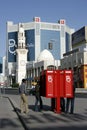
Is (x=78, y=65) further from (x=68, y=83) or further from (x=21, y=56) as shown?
(x=68, y=83)

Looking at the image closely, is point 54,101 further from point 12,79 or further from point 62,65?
point 12,79

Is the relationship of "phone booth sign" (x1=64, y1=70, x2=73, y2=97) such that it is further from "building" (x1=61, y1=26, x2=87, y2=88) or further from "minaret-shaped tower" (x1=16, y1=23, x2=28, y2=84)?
"minaret-shaped tower" (x1=16, y1=23, x2=28, y2=84)

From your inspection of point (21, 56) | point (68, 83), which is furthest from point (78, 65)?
point (68, 83)

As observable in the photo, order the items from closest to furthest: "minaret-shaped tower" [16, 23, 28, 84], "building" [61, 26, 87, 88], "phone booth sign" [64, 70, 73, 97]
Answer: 1. "phone booth sign" [64, 70, 73, 97]
2. "building" [61, 26, 87, 88]
3. "minaret-shaped tower" [16, 23, 28, 84]

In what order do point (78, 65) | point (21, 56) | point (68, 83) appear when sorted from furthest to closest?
point (21, 56), point (78, 65), point (68, 83)

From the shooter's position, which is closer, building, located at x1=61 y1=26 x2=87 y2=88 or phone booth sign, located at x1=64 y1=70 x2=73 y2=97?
phone booth sign, located at x1=64 y1=70 x2=73 y2=97

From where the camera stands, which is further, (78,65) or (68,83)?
(78,65)

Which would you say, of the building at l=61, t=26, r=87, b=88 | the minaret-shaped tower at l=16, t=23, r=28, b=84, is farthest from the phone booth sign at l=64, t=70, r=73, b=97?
the minaret-shaped tower at l=16, t=23, r=28, b=84

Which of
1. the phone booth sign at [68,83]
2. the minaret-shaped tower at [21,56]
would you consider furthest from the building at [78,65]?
the phone booth sign at [68,83]

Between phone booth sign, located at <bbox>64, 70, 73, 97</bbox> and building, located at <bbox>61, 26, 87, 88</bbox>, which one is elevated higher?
building, located at <bbox>61, 26, 87, 88</bbox>

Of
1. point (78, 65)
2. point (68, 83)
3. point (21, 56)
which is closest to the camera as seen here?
point (68, 83)

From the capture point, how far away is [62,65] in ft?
393

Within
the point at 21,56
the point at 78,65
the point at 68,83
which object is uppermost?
the point at 21,56

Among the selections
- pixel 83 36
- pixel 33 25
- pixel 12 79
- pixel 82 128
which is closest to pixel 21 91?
pixel 82 128
